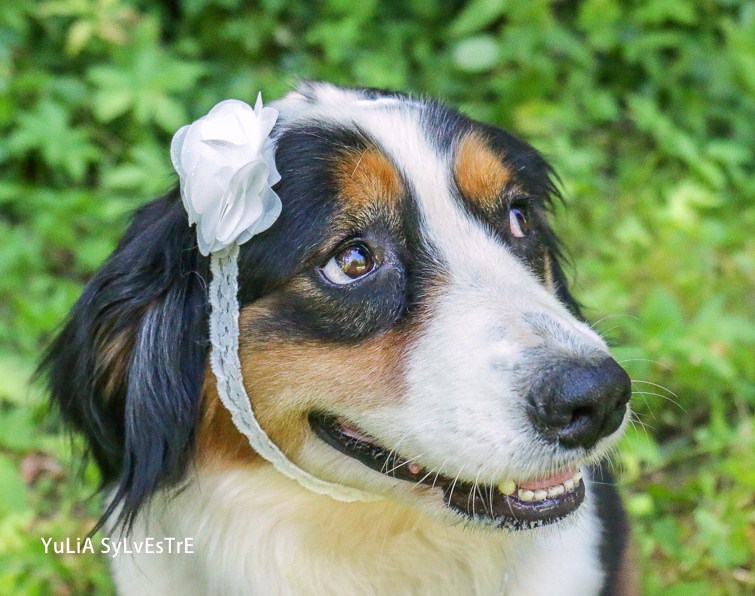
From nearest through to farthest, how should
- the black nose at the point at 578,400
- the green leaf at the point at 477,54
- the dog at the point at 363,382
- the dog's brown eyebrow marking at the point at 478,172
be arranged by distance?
the black nose at the point at 578,400 < the dog at the point at 363,382 < the dog's brown eyebrow marking at the point at 478,172 < the green leaf at the point at 477,54

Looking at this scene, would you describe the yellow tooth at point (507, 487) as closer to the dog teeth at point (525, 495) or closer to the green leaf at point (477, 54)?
the dog teeth at point (525, 495)

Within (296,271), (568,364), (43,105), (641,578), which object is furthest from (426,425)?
(43,105)

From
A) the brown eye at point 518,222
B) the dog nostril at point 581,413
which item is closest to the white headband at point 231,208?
the dog nostril at point 581,413

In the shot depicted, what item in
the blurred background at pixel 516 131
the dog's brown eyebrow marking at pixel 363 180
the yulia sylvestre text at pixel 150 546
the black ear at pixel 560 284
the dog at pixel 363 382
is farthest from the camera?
the blurred background at pixel 516 131

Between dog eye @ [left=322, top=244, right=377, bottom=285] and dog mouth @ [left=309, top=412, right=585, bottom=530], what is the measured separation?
1.29ft

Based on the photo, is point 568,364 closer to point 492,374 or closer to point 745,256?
point 492,374

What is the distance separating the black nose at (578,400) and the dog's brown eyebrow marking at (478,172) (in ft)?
2.31

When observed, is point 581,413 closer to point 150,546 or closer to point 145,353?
point 145,353

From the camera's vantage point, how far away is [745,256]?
544 centimetres

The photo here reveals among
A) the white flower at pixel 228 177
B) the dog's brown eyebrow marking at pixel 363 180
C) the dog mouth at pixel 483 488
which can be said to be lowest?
the dog mouth at pixel 483 488

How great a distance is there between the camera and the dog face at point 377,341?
7.58 feet

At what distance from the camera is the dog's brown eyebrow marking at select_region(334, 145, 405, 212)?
255 cm

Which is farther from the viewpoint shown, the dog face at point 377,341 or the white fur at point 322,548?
the white fur at point 322,548

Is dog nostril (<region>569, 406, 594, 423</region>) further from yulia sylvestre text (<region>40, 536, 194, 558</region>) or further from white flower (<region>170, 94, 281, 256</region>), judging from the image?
yulia sylvestre text (<region>40, 536, 194, 558</region>)
